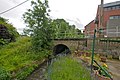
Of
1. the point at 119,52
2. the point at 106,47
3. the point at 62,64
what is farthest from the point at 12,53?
the point at 119,52

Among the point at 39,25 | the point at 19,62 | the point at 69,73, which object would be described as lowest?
the point at 19,62

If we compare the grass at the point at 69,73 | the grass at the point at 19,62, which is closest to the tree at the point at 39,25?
the grass at the point at 19,62

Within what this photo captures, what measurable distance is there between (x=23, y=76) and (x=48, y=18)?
27.3 ft

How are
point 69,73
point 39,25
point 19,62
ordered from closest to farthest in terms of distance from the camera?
point 69,73
point 19,62
point 39,25

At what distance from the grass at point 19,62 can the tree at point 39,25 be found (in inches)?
38.2

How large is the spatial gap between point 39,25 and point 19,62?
5181 mm

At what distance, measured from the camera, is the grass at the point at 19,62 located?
940 centimetres

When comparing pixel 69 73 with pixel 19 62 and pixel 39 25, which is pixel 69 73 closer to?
pixel 19 62

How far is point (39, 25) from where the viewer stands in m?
16.0

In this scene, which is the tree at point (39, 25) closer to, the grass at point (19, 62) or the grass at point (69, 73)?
the grass at point (19, 62)

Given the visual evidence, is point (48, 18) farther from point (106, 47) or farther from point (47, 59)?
point (106, 47)

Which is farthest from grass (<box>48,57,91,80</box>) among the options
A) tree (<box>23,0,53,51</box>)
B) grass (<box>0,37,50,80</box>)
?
tree (<box>23,0,53,51</box>)

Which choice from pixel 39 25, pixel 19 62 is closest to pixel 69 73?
pixel 19 62

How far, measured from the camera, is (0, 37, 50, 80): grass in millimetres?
9396
